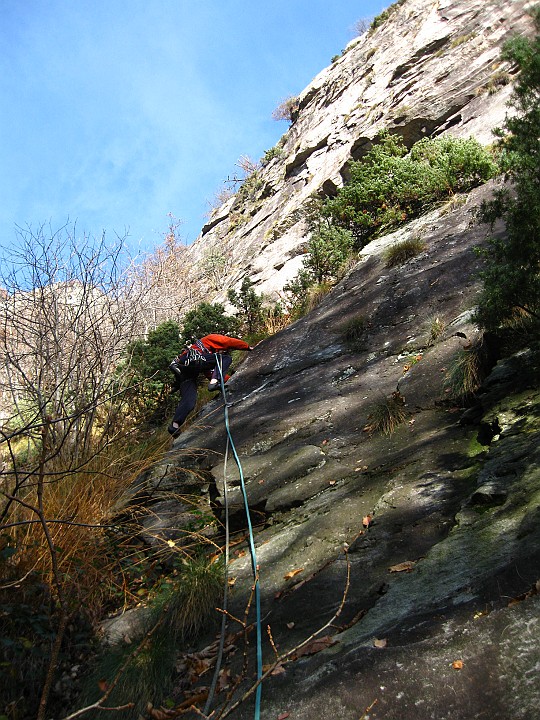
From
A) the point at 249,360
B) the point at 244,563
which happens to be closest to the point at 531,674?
the point at 244,563

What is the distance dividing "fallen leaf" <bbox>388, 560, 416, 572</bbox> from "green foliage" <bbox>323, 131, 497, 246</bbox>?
29.1ft

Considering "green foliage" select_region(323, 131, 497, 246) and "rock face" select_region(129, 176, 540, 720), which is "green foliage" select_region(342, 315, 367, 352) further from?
"green foliage" select_region(323, 131, 497, 246)

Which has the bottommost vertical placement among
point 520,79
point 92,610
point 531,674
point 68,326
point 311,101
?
point 531,674

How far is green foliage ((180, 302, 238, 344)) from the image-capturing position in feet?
39.4

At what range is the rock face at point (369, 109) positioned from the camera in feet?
47.5

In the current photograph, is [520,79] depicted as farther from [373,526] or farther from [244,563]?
[244,563]

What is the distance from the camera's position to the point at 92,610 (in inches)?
171

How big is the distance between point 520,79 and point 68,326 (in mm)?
5323

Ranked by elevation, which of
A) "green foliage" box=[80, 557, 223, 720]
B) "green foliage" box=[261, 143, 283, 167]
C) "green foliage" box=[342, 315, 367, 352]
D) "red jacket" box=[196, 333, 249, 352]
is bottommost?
"green foliage" box=[80, 557, 223, 720]

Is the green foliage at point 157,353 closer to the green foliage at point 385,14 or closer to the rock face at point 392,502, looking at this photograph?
the rock face at point 392,502

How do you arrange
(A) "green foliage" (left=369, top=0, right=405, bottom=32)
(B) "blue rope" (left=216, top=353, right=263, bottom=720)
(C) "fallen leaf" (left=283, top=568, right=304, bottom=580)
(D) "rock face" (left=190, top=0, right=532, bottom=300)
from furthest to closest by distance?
(A) "green foliage" (left=369, top=0, right=405, bottom=32) < (D) "rock face" (left=190, top=0, right=532, bottom=300) < (C) "fallen leaf" (left=283, top=568, right=304, bottom=580) < (B) "blue rope" (left=216, top=353, right=263, bottom=720)

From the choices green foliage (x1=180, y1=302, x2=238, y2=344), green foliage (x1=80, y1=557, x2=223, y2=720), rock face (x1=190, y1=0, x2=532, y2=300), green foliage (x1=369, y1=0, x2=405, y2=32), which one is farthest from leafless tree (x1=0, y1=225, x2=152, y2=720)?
green foliage (x1=369, y1=0, x2=405, y2=32)

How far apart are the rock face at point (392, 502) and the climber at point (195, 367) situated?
349 mm

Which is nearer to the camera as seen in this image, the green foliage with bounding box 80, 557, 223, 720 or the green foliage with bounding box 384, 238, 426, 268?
the green foliage with bounding box 80, 557, 223, 720
